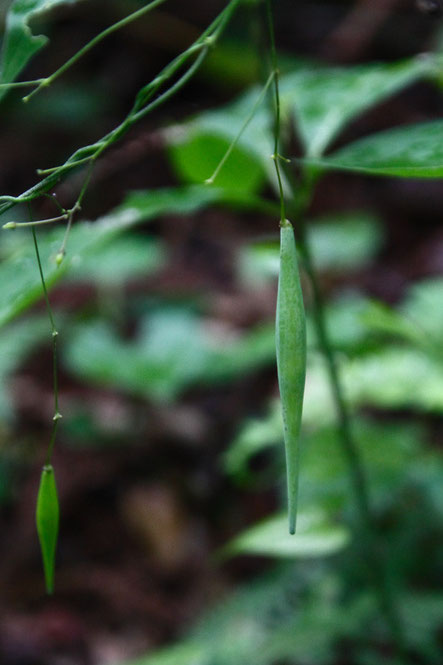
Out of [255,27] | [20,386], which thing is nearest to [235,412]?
[20,386]

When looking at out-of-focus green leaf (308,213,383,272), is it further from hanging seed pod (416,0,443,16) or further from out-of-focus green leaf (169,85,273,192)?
hanging seed pod (416,0,443,16)

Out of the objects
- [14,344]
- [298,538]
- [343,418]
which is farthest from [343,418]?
[14,344]

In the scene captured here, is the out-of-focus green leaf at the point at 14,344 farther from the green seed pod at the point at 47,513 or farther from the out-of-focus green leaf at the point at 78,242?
the green seed pod at the point at 47,513

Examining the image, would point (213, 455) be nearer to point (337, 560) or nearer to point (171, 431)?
point (171, 431)

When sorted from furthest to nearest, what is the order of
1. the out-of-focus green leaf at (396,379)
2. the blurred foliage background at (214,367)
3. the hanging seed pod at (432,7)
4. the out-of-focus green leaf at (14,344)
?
the out-of-focus green leaf at (14,344) < the out-of-focus green leaf at (396,379) < the blurred foliage background at (214,367) < the hanging seed pod at (432,7)

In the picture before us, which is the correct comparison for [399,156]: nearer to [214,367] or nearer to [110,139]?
[110,139]

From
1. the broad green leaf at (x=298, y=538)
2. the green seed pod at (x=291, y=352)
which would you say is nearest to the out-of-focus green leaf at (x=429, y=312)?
the broad green leaf at (x=298, y=538)
